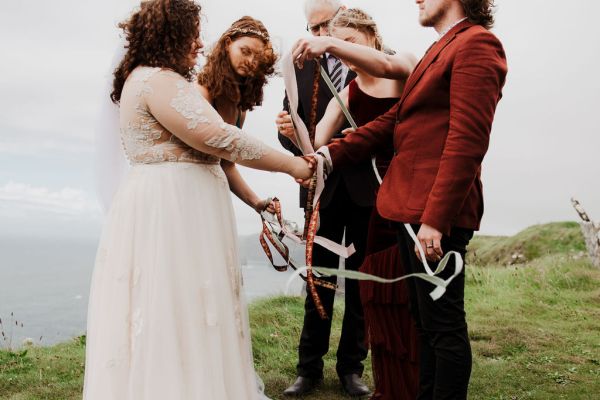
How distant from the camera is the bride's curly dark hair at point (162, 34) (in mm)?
2564

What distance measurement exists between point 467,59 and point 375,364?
6.11ft

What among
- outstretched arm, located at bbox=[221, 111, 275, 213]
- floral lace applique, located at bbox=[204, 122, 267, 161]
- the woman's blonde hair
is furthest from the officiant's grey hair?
floral lace applique, located at bbox=[204, 122, 267, 161]

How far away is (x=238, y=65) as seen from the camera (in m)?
2.81

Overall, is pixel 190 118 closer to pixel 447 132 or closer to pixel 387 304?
pixel 447 132

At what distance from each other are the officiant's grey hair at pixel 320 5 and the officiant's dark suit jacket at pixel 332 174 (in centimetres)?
35

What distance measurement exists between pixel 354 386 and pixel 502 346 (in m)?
2.12

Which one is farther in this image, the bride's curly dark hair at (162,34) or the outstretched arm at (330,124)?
the outstretched arm at (330,124)

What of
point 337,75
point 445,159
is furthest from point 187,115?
point 337,75

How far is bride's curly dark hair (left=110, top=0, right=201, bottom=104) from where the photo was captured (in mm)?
2564

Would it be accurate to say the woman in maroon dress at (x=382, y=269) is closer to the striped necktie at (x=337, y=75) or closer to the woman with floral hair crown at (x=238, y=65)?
the woman with floral hair crown at (x=238, y=65)

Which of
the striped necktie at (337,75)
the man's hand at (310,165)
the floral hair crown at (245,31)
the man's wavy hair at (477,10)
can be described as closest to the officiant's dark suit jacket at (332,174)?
the striped necktie at (337,75)

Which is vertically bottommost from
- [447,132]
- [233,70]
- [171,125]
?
[447,132]

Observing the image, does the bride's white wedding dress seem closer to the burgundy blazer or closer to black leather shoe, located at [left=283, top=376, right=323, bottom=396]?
the burgundy blazer

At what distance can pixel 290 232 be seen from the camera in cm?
304
